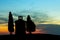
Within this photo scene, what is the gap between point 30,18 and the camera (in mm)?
31891

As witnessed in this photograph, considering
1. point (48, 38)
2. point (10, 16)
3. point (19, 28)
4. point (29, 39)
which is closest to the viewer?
point (19, 28)

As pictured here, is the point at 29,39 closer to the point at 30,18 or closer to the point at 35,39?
the point at 35,39

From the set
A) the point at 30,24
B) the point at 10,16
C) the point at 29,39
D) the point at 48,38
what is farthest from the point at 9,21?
the point at 48,38

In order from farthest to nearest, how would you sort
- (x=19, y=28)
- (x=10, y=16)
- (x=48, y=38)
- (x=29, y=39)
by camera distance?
(x=10, y=16) < (x=48, y=38) < (x=29, y=39) < (x=19, y=28)

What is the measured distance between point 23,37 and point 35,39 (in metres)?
13.8

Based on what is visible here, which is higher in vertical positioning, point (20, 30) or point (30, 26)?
point (20, 30)

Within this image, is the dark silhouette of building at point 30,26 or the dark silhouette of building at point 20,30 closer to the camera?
the dark silhouette of building at point 20,30

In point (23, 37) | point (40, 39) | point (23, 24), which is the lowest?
point (40, 39)

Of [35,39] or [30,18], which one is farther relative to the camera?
[30,18]

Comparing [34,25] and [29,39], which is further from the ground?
[34,25]

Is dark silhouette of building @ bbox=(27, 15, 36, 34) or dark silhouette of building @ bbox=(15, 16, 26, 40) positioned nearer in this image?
dark silhouette of building @ bbox=(15, 16, 26, 40)

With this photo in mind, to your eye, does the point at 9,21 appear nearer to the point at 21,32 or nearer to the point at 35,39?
the point at 35,39

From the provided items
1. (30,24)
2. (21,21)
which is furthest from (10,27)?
(21,21)

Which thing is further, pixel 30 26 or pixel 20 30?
pixel 30 26
